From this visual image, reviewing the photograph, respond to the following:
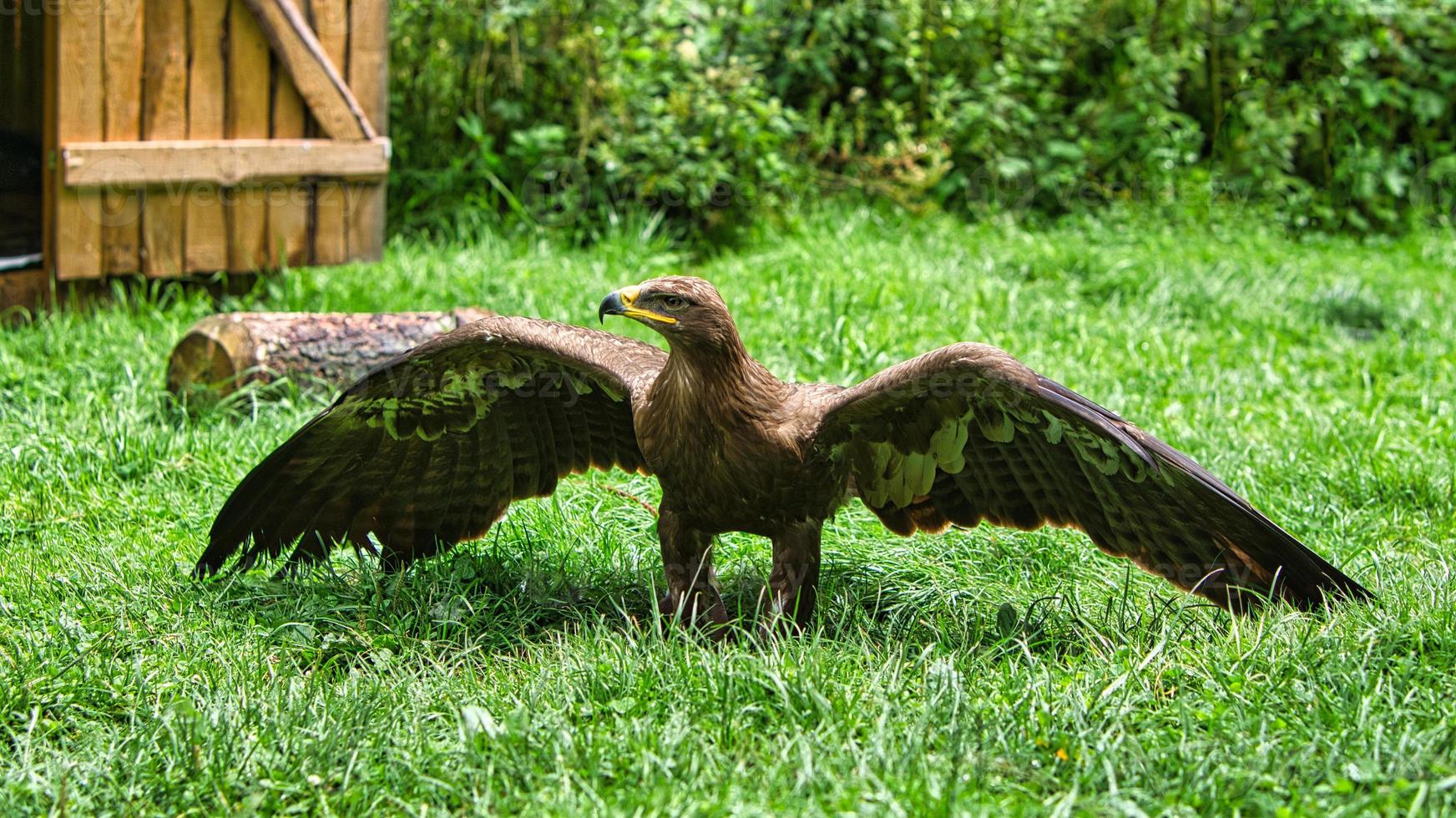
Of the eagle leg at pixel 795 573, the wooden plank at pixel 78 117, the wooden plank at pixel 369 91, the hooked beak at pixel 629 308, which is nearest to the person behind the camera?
the hooked beak at pixel 629 308

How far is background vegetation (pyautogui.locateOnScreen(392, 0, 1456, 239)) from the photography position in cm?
862

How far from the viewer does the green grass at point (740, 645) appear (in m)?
2.86

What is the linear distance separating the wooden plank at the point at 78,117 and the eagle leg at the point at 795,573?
4.41 metres

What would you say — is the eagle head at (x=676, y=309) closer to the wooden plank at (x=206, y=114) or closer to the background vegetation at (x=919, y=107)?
the wooden plank at (x=206, y=114)

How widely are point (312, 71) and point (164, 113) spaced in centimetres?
74

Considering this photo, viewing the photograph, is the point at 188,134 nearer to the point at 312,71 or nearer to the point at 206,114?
the point at 206,114

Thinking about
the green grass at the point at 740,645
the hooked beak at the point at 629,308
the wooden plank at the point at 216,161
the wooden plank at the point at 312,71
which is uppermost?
the wooden plank at the point at 312,71

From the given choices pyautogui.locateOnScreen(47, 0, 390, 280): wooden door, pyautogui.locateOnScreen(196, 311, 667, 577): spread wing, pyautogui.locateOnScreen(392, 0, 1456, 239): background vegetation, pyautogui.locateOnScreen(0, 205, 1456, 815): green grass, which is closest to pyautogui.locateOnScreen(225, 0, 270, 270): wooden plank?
pyautogui.locateOnScreen(47, 0, 390, 280): wooden door

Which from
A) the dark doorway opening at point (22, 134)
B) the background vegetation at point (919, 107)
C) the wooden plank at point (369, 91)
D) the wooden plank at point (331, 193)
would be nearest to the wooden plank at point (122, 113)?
the dark doorway opening at point (22, 134)

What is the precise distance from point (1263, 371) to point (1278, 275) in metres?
1.95

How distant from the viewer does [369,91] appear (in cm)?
712

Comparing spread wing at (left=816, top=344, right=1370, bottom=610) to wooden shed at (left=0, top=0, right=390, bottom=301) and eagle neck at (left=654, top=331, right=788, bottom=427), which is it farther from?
wooden shed at (left=0, top=0, right=390, bottom=301)

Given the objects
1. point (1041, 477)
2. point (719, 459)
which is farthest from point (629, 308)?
point (1041, 477)

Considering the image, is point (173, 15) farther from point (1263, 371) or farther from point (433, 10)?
point (1263, 371)
